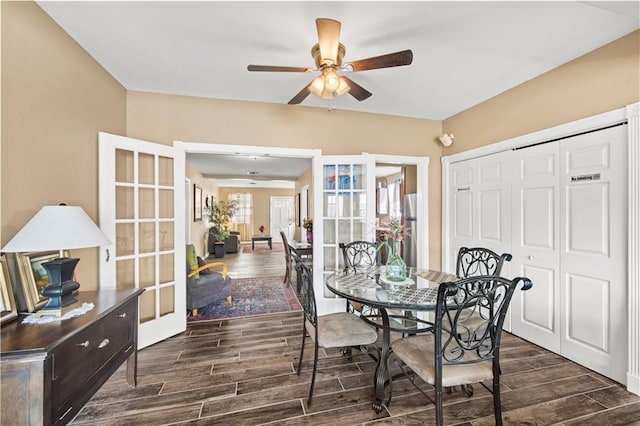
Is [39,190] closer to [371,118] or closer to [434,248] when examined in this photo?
[371,118]

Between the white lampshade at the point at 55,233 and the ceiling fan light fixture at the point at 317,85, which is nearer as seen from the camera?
the white lampshade at the point at 55,233

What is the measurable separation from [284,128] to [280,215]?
28.4 feet

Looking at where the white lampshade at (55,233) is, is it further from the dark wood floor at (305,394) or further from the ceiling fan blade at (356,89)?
the ceiling fan blade at (356,89)

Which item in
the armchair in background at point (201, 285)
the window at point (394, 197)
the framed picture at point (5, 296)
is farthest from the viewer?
the window at point (394, 197)

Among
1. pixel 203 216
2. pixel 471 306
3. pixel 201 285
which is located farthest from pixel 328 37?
pixel 203 216

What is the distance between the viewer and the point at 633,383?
79.8 inches

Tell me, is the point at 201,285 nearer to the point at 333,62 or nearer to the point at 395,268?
the point at 395,268

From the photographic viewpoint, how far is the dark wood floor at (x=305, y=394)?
5.89 feet

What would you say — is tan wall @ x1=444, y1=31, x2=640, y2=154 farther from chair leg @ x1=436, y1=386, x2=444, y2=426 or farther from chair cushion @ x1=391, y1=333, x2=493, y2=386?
chair leg @ x1=436, y1=386, x2=444, y2=426

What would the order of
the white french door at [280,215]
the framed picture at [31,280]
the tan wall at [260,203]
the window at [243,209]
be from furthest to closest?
the white french door at [280,215] < the tan wall at [260,203] < the window at [243,209] < the framed picture at [31,280]

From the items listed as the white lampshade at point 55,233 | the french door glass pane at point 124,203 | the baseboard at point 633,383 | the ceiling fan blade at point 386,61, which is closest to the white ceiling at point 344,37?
the ceiling fan blade at point 386,61

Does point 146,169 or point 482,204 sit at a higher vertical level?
point 146,169

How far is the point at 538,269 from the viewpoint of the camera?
2.76m

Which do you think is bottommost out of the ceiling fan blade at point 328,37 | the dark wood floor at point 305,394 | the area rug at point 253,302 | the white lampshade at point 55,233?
the dark wood floor at point 305,394
